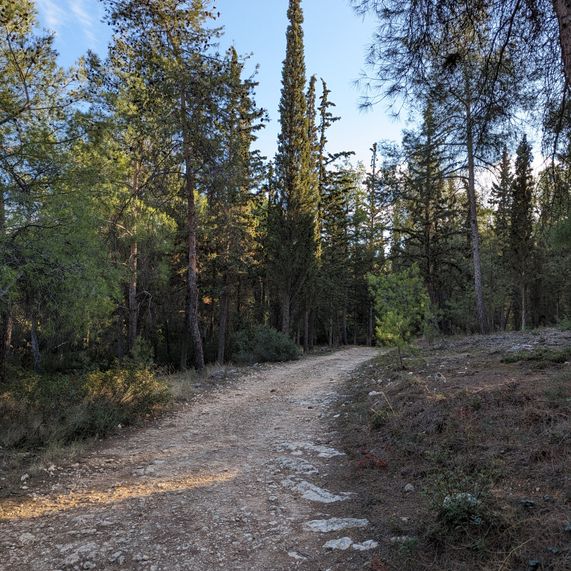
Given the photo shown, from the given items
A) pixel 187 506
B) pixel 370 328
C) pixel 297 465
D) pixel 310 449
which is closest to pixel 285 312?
pixel 310 449

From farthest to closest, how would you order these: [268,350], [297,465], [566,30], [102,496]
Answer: [268,350], [297,465], [102,496], [566,30]

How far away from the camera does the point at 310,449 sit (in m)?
5.77

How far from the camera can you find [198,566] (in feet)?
10.1

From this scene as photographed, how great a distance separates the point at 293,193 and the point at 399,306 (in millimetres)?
12768

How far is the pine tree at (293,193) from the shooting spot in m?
21.4

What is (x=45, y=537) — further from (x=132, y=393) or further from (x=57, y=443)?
(x=132, y=393)

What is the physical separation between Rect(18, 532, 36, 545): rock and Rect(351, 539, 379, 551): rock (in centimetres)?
264

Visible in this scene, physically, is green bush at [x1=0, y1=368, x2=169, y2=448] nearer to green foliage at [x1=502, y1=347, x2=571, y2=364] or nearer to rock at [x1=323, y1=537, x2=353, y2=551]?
rock at [x1=323, y1=537, x2=353, y2=551]

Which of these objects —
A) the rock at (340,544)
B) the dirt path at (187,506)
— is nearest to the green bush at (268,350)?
the dirt path at (187,506)

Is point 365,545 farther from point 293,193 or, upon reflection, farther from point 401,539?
point 293,193

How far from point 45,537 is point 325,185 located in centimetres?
3095

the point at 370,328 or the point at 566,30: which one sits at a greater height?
the point at 566,30

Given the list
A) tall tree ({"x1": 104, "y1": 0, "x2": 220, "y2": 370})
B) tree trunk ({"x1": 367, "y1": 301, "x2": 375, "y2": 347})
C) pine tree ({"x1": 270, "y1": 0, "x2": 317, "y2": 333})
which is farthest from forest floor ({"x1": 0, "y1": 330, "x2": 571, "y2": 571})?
tree trunk ({"x1": 367, "y1": 301, "x2": 375, "y2": 347})

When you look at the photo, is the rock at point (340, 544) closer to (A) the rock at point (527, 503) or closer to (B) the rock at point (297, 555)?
(B) the rock at point (297, 555)
